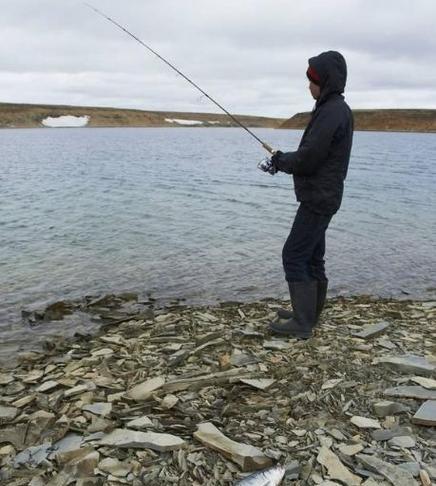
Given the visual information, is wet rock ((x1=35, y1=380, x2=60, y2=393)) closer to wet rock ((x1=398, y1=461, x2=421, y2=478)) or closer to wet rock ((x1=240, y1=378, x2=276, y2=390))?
wet rock ((x1=240, y1=378, x2=276, y2=390))

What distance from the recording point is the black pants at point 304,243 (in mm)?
6965

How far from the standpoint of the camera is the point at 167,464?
4555 millimetres

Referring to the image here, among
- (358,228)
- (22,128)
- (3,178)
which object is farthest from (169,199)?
(22,128)

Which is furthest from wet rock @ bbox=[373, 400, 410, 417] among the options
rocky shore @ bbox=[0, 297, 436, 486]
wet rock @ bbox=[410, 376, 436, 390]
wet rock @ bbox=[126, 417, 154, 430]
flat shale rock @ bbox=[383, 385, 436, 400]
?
wet rock @ bbox=[126, 417, 154, 430]

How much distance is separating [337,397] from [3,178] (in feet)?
109

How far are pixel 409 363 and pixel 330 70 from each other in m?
3.46

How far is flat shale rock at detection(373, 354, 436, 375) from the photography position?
629 centimetres

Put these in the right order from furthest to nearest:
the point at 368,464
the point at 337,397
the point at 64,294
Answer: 1. the point at 64,294
2. the point at 337,397
3. the point at 368,464

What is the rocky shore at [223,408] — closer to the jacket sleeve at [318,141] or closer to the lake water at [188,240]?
the jacket sleeve at [318,141]

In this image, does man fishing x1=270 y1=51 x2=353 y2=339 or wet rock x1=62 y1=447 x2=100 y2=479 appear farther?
man fishing x1=270 y1=51 x2=353 y2=339

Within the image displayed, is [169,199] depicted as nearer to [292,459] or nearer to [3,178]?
[3,178]

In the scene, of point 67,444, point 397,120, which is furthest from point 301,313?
point 397,120

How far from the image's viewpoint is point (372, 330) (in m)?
7.90

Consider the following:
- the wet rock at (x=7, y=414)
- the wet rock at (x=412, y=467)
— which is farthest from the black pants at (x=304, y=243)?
the wet rock at (x=7, y=414)
